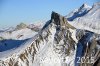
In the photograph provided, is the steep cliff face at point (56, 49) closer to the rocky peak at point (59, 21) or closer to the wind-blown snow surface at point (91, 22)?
the rocky peak at point (59, 21)

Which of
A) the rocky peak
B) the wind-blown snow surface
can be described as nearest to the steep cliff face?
the rocky peak

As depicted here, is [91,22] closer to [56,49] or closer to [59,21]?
[59,21]

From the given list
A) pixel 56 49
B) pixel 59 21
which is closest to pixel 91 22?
pixel 59 21

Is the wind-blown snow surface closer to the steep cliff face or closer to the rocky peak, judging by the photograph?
the rocky peak

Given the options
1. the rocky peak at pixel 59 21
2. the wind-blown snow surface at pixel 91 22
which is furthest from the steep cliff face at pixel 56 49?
the wind-blown snow surface at pixel 91 22

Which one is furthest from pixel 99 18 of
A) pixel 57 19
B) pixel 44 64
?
pixel 44 64

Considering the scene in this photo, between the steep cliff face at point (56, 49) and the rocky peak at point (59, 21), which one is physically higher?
the rocky peak at point (59, 21)

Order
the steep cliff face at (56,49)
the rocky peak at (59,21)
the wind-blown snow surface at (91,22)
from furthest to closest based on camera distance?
the wind-blown snow surface at (91,22)
the rocky peak at (59,21)
the steep cliff face at (56,49)

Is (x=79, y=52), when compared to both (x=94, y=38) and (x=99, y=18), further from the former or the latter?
(x=99, y=18)
